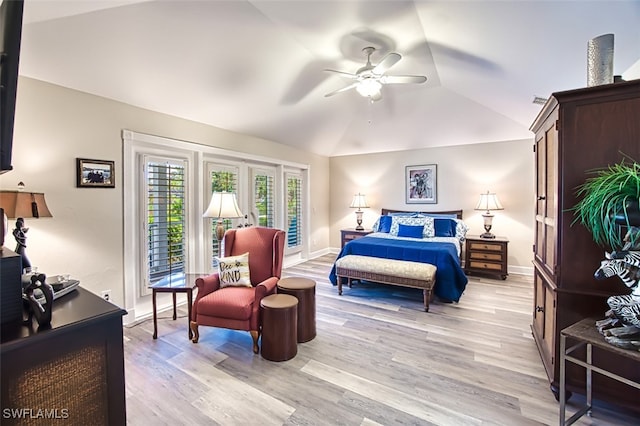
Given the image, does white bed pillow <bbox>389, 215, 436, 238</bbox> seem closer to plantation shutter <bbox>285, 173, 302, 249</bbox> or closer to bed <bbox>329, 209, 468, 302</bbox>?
bed <bbox>329, 209, 468, 302</bbox>

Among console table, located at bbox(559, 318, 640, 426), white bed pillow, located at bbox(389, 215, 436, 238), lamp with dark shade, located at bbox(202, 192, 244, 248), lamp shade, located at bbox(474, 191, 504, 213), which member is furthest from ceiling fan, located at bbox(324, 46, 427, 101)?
lamp shade, located at bbox(474, 191, 504, 213)

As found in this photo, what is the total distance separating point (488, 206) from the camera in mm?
5195

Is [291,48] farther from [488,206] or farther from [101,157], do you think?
[488,206]

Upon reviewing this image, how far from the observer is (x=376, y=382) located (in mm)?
2250

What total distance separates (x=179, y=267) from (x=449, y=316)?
3.57 metres

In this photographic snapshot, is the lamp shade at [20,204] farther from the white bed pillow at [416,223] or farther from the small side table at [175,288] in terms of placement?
the white bed pillow at [416,223]

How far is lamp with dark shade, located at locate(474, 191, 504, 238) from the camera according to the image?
5188 mm

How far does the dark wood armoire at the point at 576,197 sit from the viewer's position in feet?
5.86

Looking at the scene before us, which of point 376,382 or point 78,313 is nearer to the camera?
point 78,313

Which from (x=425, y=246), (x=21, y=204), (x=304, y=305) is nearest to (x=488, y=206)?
(x=425, y=246)

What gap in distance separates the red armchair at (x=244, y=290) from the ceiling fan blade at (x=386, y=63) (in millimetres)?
2049

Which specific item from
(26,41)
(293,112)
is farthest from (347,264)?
(26,41)

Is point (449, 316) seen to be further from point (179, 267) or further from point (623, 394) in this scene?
point (179, 267)

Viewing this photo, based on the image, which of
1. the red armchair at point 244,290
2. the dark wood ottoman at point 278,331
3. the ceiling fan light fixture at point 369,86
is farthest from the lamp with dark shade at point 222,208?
the ceiling fan light fixture at point 369,86
